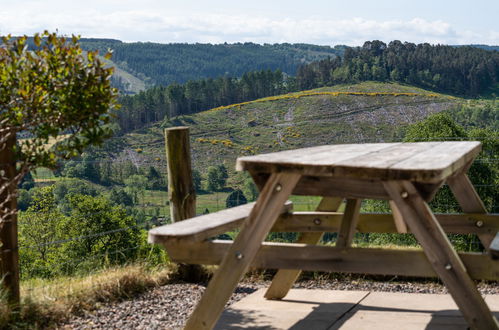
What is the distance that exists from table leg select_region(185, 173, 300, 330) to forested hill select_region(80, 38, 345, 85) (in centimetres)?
16363

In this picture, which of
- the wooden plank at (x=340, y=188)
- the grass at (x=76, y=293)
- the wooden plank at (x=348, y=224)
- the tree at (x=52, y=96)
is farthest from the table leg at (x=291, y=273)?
the tree at (x=52, y=96)

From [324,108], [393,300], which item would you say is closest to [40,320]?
[393,300]

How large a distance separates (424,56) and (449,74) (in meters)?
4.62

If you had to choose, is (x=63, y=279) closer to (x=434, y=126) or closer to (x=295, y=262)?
(x=295, y=262)

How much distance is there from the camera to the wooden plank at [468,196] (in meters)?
3.36

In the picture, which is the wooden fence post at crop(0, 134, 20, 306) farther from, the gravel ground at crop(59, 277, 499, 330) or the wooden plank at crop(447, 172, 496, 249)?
the wooden plank at crop(447, 172, 496, 249)

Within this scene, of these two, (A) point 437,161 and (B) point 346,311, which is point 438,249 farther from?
(B) point 346,311

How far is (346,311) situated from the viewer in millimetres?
3562

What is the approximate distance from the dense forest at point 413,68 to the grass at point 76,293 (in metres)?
85.4

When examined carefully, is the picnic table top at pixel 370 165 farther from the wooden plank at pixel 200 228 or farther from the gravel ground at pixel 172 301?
the gravel ground at pixel 172 301

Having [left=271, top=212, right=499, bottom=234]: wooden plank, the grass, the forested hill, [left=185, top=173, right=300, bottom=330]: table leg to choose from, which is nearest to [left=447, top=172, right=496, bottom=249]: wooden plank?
[left=271, top=212, right=499, bottom=234]: wooden plank

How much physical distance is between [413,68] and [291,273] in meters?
A: 90.3

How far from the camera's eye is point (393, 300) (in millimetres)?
3773

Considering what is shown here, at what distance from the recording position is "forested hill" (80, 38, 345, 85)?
552 feet
